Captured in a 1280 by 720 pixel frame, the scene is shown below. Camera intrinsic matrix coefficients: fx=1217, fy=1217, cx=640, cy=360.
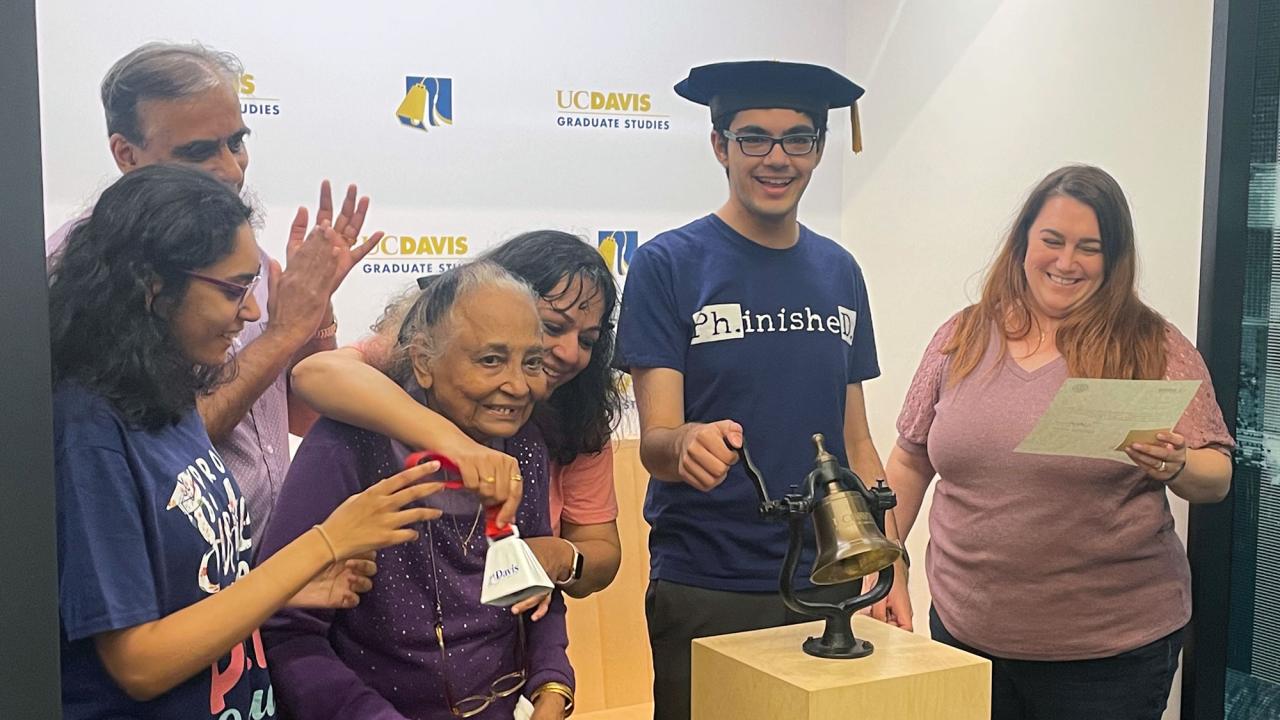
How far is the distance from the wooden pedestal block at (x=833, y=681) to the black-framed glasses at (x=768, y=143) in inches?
38.1

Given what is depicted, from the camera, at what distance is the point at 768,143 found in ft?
8.18

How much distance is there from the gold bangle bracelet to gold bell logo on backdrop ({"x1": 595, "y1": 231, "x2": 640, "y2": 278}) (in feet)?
2.69

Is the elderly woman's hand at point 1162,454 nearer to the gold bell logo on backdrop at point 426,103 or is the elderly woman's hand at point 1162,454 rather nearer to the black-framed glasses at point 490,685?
the black-framed glasses at point 490,685

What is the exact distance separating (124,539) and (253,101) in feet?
2.80

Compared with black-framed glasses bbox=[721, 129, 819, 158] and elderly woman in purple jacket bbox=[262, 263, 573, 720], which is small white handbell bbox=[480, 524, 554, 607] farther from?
black-framed glasses bbox=[721, 129, 819, 158]

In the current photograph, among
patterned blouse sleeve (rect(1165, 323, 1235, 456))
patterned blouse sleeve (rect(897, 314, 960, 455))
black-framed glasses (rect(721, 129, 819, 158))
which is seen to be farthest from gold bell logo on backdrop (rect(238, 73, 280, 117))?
patterned blouse sleeve (rect(1165, 323, 1235, 456))

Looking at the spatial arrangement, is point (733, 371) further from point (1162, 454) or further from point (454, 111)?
point (1162, 454)

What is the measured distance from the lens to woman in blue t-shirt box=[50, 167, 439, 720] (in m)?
1.70

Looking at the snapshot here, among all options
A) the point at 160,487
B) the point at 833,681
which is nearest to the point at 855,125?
the point at 833,681

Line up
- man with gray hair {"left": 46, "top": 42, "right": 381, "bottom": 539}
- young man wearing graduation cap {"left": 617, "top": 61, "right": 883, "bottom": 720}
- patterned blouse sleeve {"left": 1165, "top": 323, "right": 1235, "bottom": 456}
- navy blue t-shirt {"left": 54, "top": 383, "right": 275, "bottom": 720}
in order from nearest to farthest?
1. navy blue t-shirt {"left": 54, "top": 383, "right": 275, "bottom": 720}
2. man with gray hair {"left": 46, "top": 42, "right": 381, "bottom": 539}
3. young man wearing graduation cap {"left": 617, "top": 61, "right": 883, "bottom": 720}
4. patterned blouse sleeve {"left": 1165, "top": 323, "right": 1235, "bottom": 456}

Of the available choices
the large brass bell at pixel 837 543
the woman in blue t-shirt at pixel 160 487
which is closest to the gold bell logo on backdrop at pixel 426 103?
the woman in blue t-shirt at pixel 160 487

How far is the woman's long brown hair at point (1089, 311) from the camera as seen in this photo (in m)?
2.75

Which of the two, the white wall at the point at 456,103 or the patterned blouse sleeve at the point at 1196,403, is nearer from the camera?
the white wall at the point at 456,103

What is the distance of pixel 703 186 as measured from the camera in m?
2.57
